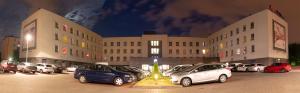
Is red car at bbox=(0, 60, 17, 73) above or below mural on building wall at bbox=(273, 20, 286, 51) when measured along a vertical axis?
below

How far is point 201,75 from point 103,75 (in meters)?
7.31

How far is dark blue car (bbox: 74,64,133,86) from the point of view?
27734 mm

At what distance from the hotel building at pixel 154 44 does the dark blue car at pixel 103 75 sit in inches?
1475

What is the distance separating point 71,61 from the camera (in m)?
80.5

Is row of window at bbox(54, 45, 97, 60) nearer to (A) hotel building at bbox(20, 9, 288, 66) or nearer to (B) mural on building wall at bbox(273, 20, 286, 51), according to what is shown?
(A) hotel building at bbox(20, 9, 288, 66)

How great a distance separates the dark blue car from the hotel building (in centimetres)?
3746

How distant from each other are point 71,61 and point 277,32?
139ft

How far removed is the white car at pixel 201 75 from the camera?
1019 inches

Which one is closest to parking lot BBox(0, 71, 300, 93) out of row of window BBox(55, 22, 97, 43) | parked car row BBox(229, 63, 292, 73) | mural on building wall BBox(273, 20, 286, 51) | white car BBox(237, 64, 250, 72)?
parked car row BBox(229, 63, 292, 73)

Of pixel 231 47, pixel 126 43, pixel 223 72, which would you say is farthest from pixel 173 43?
pixel 223 72

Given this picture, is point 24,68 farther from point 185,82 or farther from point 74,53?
point 74,53

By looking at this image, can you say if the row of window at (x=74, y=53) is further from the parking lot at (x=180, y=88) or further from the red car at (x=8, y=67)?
the parking lot at (x=180, y=88)

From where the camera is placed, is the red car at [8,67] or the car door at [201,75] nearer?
the car door at [201,75]

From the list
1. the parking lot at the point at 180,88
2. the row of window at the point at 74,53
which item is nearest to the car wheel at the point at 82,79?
the parking lot at the point at 180,88
